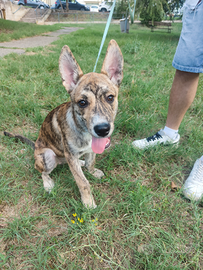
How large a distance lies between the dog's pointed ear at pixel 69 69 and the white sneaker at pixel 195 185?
1727 millimetres

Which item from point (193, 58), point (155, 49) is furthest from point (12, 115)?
point (155, 49)

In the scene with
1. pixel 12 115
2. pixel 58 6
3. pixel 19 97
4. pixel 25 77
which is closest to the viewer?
pixel 12 115

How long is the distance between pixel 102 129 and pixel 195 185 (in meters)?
1.31

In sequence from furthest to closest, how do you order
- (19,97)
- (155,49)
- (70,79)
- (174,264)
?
(155,49), (19,97), (70,79), (174,264)

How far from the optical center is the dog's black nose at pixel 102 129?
1.58 m

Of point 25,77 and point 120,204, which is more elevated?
point 25,77

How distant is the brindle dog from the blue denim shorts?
0.84 meters

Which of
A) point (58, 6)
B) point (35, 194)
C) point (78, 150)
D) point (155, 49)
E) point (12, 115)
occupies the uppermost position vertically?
point (58, 6)

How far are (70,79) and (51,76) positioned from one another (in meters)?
2.91

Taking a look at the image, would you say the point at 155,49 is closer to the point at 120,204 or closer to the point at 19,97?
the point at 19,97

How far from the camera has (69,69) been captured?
1.95 meters

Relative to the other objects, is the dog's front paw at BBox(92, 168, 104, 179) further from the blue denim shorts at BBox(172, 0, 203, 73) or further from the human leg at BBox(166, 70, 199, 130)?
the blue denim shorts at BBox(172, 0, 203, 73)

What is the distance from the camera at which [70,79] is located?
1.99 metres

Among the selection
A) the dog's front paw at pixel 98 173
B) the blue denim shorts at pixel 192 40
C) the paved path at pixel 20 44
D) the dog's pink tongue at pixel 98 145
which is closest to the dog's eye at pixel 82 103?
the dog's pink tongue at pixel 98 145
